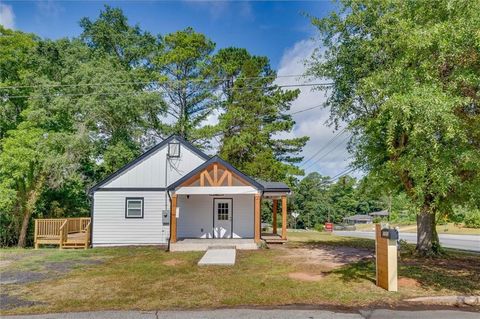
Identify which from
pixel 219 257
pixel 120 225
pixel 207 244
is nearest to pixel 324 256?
pixel 219 257

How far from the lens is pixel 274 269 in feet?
35.0

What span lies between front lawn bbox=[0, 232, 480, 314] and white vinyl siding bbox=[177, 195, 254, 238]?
4537 millimetres

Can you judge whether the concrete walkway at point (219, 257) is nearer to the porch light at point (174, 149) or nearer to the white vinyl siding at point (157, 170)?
the white vinyl siding at point (157, 170)

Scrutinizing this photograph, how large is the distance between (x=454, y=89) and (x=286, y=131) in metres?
25.4

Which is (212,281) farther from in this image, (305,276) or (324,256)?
(324,256)

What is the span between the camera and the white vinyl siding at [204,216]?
59.6 feet

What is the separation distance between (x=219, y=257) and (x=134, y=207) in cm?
693

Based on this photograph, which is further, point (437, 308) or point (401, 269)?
point (401, 269)

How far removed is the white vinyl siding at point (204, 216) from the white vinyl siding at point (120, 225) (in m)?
0.99

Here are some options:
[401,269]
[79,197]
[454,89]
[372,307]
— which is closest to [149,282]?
[372,307]

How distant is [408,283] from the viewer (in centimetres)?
848

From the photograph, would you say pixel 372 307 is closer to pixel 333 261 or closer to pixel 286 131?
pixel 333 261

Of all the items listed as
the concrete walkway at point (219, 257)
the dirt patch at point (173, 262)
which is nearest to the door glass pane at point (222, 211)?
the concrete walkway at point (219, 257)

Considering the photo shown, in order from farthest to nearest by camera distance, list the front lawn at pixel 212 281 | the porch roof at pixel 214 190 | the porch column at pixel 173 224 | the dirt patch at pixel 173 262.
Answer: the porch roof at pixel 214 190 → the porch column at pixel 173 224 → the dirt patch at pixel 173 262 → the front lawn at pixel 212 281
